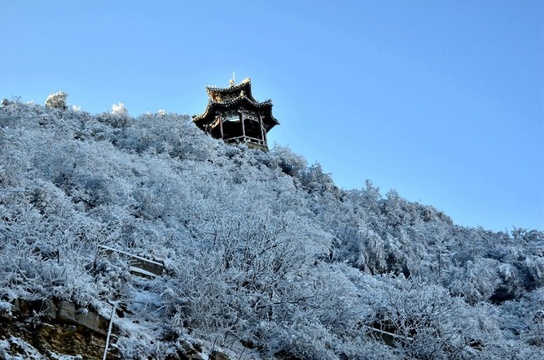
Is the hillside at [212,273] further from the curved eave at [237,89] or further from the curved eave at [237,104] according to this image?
the curved eave at [237,89]

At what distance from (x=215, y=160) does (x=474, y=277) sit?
49.8 feet

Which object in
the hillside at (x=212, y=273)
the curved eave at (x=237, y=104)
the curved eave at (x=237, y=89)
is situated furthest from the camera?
the curved eave at (x=237, y=89)

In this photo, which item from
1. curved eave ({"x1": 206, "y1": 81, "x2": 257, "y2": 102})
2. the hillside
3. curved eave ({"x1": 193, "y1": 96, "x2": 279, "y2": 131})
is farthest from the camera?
curved eave ({"x1": 206, "y1": 81, "x2": 257, "y2": 102})

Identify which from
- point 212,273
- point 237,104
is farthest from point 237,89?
point 212,273

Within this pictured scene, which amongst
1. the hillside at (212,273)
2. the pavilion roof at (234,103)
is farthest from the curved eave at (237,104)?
the hillside at (212,273)

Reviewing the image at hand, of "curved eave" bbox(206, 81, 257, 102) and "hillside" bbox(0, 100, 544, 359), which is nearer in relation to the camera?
"hillside" bbox(0, 100, 544, 359)

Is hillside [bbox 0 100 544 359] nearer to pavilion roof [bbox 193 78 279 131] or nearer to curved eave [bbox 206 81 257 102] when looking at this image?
pavilion roof [bbox 193 78 279 131]

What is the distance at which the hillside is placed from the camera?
10.1 metres

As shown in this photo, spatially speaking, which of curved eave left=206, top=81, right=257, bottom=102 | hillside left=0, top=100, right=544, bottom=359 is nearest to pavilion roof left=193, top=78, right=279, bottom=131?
curved eave left=206, top=81, right=257, bottom=102

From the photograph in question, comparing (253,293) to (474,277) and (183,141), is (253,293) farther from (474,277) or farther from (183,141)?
(183,141)

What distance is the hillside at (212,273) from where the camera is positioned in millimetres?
10070

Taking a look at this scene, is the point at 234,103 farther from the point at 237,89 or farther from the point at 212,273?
the point at 212,273

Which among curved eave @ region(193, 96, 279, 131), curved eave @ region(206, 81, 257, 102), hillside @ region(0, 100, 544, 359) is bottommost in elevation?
hillside @ region(0, 100, 544, 359)

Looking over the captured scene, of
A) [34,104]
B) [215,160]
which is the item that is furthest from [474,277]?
[34,104]
